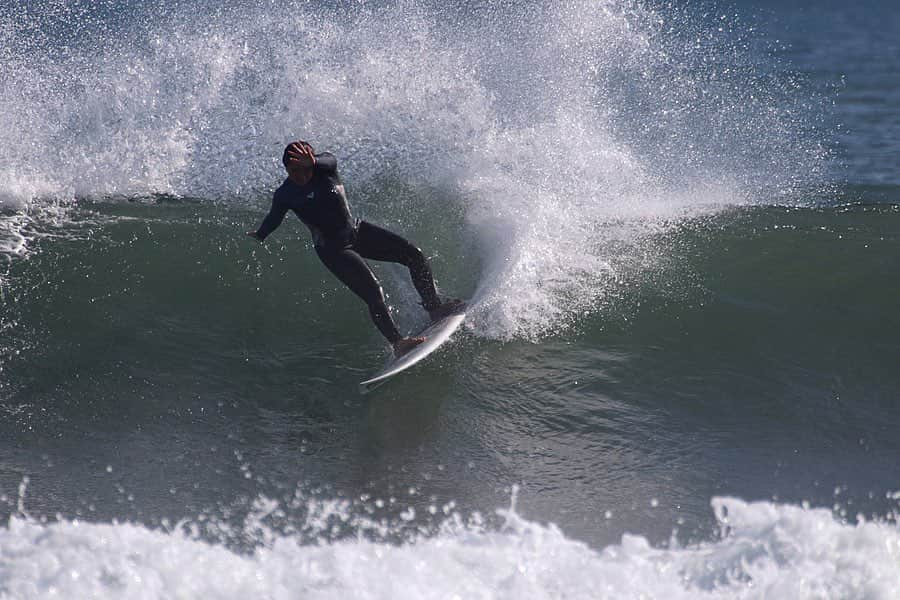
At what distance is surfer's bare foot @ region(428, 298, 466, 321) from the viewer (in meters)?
7.02

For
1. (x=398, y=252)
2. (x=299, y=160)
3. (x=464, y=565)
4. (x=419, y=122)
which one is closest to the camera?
(x=464, y=565)

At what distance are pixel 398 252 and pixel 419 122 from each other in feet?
12.9

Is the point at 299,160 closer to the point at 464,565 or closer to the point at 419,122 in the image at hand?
the point at 464,565

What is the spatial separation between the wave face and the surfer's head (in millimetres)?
2089

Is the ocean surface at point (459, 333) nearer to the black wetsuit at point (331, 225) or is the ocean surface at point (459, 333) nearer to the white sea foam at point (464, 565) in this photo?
the white sea foam at point (464, 565)

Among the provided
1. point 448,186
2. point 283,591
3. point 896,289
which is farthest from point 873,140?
point 283,591

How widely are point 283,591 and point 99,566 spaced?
86cm

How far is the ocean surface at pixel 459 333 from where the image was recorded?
15.3 ft

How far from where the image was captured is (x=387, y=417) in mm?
6168

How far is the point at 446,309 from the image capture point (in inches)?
277

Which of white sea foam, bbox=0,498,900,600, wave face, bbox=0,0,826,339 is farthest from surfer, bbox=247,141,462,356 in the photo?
white sea foam, bbox=0,498,900,600

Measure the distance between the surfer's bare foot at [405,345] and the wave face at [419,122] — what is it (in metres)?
1.62

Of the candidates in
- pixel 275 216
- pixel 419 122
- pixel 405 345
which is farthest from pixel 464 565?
pixel 419 122

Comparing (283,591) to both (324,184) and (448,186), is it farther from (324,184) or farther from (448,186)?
(448,186)
